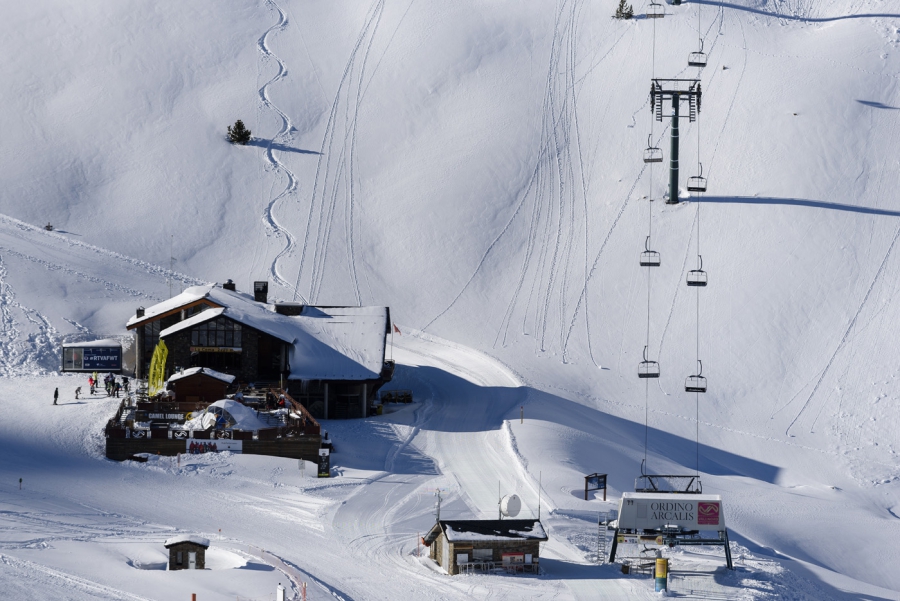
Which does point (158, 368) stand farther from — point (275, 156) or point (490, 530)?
point (275, 156)

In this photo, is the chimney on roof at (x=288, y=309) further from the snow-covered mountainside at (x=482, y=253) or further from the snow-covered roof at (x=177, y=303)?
the snow-covered mountainside at (x=482, y=253)

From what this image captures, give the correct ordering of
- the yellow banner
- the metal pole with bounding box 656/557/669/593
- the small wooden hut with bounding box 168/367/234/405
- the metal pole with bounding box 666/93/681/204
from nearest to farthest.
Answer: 1. the metal pole with bounding box 656/557/669/593
2. the small wooden hut with bounding box 168/367/234/405
3. the yellow banner
4. the metal pole with bounding box 666/93/681/204

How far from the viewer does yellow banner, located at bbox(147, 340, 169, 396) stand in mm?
49438

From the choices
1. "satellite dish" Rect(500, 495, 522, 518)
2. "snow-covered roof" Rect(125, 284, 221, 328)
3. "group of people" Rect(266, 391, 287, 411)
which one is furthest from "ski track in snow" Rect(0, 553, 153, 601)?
"snow-covered roof" Rect(125, 284, 221, 328)

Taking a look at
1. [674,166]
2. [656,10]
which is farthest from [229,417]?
[656,10]

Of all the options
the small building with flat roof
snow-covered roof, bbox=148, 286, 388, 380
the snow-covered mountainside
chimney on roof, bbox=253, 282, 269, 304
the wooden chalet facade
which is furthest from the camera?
chimney on roof, bbox=253, 282, 269, 304

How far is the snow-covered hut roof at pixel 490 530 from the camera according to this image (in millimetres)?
33438

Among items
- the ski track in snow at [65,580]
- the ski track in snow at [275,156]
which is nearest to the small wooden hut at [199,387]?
the ski track in snow at [275,156]

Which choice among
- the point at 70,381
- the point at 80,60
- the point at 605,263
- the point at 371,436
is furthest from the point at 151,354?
the point at 80,60

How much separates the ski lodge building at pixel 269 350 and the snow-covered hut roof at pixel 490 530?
1630cm

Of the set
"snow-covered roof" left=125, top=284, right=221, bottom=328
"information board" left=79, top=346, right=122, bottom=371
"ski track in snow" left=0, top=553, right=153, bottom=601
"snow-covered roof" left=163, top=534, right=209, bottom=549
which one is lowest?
"ski track in snow" left=0, top=553, right=153, bottom=601

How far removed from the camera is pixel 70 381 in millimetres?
51781

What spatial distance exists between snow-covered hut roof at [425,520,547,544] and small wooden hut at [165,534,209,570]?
245 inches

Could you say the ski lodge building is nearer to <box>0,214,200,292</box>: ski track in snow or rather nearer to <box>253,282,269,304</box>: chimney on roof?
<box>253,282,269,304</box>: chimney on roof
